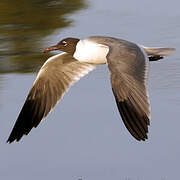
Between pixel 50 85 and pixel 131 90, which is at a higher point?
pixel 131 90

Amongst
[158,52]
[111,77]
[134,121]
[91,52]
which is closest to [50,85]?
[91,52]

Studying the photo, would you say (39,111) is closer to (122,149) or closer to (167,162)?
(122,149)

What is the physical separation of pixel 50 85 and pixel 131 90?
44.3 inches

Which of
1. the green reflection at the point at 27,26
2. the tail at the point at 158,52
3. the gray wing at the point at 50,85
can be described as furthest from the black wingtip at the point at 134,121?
the green reflection at the point at 27,26

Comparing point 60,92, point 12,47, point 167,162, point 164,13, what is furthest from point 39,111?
point 164,13

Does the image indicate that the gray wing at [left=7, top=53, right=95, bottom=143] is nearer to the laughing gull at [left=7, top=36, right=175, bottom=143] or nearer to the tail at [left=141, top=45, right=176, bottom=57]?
the laughing gull at [left=7, top=36, right=175, bottom=143]

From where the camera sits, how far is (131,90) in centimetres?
467

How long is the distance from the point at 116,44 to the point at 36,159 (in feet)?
2.69

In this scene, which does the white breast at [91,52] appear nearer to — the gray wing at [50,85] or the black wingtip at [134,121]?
the gray wing at [50,85]

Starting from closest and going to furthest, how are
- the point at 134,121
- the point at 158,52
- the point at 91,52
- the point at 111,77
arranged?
the point at 134,121 < the point at 111,77 < the point at 91,52 < the point at 158,52

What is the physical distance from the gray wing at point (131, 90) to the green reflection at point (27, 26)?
1.84 meters

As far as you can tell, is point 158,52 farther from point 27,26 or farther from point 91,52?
point 27,26

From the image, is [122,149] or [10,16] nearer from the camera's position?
[122,149]

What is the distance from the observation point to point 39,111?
18.3 feet
